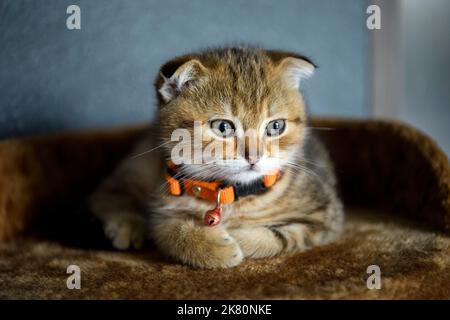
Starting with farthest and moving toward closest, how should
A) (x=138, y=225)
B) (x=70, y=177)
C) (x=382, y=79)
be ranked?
(x=382, y=79)
(x=70, y=177)
(x=138, y=225)

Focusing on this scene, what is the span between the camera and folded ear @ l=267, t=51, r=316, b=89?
127cm

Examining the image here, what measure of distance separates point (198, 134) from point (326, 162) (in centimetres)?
58

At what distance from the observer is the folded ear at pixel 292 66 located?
1270 millimetres

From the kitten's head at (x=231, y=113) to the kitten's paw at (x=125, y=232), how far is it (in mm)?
273

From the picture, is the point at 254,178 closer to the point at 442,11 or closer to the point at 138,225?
the point at 138,225

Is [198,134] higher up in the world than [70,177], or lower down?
higher up

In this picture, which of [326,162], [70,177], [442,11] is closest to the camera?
[326,162]

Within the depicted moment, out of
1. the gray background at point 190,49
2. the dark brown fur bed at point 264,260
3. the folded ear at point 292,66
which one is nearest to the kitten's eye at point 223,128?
the folded ear at point 292,66

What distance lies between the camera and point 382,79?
89.8 inches

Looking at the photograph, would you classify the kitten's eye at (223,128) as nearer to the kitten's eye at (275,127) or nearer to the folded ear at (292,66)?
the kitten's eye at (275,127)

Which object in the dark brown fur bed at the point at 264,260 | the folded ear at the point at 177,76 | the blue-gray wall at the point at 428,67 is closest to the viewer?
the dark brown fur bed at the point at 264,260

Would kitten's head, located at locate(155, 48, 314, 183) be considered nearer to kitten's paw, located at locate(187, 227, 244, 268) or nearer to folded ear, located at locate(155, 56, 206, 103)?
folded ear, located at locate(155, 56, 206, 103)
